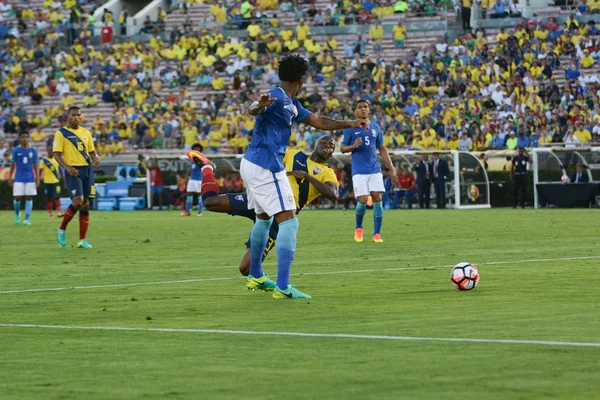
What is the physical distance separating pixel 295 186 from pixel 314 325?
174 inches

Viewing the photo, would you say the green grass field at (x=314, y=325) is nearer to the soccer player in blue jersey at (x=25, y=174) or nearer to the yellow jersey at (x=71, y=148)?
the yellow jersey at (x=71, y=148)

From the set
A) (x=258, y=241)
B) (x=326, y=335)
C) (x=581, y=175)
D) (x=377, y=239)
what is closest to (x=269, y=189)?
(x=258, y=241)

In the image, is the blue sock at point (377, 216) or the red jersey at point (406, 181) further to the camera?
the red jersey at point (406, 181)

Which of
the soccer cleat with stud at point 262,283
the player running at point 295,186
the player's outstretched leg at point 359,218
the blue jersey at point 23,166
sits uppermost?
the player running at point 295,186

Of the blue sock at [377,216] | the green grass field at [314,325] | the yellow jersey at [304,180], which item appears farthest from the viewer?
the blue sock at [377,216]

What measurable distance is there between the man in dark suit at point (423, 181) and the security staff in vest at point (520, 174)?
2.94 metres

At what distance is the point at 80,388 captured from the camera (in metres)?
7.04

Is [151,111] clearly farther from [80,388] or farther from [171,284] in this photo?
[80,388]

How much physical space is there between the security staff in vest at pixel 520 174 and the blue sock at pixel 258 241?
28.2m

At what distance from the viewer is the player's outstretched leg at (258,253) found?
12.5 m

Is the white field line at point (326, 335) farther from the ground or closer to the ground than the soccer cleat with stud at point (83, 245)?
farther from the ground

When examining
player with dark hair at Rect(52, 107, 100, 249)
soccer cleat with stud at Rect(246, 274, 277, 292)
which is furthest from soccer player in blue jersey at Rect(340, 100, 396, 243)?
soccer cleat with stud at Rect(246, 274, 277, 292)

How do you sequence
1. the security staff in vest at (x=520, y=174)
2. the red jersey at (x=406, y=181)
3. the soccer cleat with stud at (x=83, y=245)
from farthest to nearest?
the red jersey at (x=406, y=181), the security staff in vest at (x=520, y=174), the soccer cleat with stud at (x=83, y=245)

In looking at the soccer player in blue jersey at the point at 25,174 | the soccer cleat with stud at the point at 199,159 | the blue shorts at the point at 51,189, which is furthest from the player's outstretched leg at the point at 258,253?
the blue shorts at the point at 51,189
